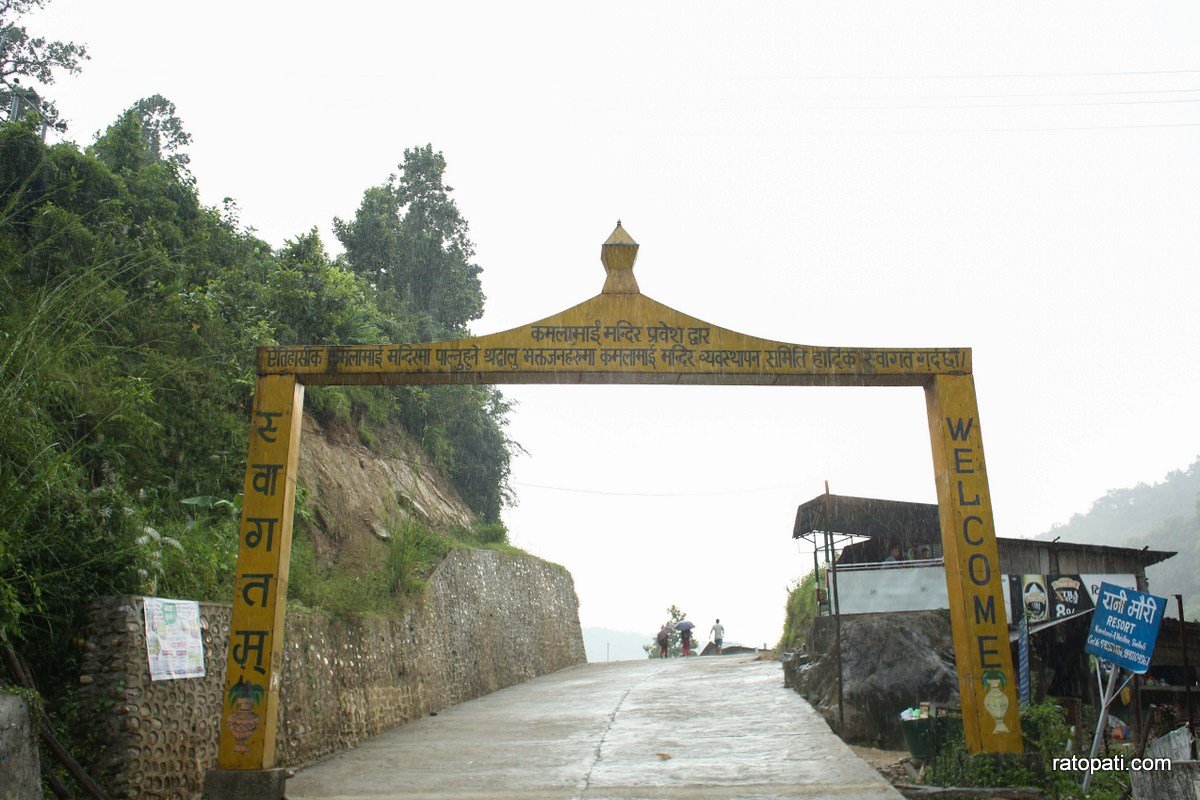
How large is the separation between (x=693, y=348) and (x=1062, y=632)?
1236 centimetres

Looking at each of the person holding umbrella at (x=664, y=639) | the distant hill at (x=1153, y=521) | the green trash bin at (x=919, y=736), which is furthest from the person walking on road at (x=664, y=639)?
Result: the distant hill at (x=1153, y=521)

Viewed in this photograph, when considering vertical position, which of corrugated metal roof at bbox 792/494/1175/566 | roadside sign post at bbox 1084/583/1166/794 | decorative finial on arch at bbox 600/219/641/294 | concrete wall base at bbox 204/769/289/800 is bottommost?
A: concrete wall base at bbox 204/769/289/800

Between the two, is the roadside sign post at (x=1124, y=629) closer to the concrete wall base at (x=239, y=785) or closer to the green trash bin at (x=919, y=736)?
the green trash bin at (x=919, y=736)

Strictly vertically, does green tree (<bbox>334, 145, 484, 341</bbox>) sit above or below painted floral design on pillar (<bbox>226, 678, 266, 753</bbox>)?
above

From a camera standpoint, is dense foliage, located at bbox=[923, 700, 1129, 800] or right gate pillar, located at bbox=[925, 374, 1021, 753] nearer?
dense foliage, located at bbox=[923, 700, 1129, 800]

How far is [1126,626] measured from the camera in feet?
26.3

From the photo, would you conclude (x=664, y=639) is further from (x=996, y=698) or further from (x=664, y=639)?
(x=996, y=698)

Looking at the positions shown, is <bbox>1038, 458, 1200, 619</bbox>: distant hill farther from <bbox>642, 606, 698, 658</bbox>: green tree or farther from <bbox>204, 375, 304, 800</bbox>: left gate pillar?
<bbox>204, 375, 304, 800</bbox>: left gate pillar

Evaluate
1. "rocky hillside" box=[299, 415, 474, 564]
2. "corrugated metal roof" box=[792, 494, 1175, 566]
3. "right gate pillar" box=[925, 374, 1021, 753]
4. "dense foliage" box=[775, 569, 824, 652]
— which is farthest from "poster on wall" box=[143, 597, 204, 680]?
"dense foliage" box=[775, 569, 824, 652]

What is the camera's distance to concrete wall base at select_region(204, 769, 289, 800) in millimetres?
6781

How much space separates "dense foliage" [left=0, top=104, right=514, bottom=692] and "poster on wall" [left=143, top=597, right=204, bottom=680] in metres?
0.31

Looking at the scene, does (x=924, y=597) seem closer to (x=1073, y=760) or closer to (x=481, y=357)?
(x=1073, y=760)

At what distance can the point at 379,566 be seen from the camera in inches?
559

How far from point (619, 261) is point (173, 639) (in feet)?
16.7
